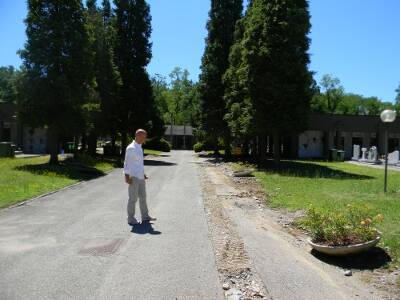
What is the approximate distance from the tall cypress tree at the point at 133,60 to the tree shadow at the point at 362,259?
33.4 m

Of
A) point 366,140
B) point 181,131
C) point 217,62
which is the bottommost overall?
point 366,140

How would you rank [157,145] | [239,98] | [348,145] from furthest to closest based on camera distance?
[157,145] < [348,145] < [239,98]

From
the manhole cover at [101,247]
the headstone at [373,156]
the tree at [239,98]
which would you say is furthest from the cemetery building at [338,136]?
the manhole cover at [101,247]

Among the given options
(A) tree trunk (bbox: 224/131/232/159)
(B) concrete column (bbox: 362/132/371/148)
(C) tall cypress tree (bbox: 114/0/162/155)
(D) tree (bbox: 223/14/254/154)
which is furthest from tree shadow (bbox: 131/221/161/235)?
(B) concrete column (bbox: 362/132/371/148)

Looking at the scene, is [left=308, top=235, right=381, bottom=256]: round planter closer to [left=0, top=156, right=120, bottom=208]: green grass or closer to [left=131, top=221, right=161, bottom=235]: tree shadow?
[left=131, top=221, right=161, bottom=235]: tree shadow

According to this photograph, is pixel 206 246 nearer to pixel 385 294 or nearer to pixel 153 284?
pixel 153 284

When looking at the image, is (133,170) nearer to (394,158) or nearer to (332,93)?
(394,158)

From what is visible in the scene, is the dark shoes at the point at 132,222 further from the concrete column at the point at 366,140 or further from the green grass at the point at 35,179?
the concrete column at the point at 366,140

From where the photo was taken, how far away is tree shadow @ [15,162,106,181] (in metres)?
21.9

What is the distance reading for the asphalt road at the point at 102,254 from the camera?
19.2 ft

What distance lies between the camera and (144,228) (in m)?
9.67

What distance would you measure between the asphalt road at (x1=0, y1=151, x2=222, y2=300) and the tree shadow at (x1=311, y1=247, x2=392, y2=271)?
222cm

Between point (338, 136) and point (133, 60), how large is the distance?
2201 cm

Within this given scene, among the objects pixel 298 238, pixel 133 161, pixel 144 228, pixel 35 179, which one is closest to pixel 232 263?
pixel 144 228
